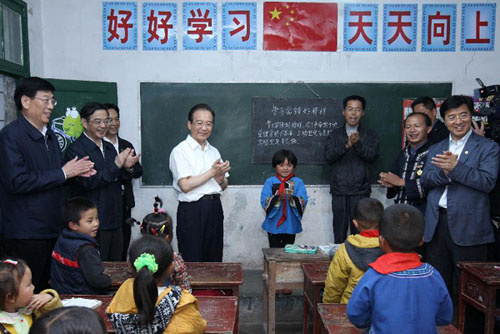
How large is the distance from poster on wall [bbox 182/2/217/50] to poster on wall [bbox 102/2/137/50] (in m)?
0.50

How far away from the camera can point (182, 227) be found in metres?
3.02

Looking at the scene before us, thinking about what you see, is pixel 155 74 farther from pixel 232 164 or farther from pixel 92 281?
pixel 92 281

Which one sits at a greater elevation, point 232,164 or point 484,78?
point 484,78

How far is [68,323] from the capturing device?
981 millimetres

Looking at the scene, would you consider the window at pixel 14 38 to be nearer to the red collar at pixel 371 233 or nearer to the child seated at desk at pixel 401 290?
the red collar at pixel 371 233

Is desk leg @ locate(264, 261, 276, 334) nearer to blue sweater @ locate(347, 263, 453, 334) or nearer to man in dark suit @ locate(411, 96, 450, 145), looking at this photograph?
blue sweater @ locate(347, 263, 453, 334)

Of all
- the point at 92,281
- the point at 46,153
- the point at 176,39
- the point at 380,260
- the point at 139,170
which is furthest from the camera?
the point at 176,39

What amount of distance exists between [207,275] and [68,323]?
1249mm

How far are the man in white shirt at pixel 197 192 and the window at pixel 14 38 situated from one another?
5.20 feet

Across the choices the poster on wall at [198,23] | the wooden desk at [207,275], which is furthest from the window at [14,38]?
the wooden desk at [207,275]

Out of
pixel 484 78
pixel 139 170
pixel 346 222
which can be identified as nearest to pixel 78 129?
pixel 139 170

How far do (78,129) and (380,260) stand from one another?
3.10 meters

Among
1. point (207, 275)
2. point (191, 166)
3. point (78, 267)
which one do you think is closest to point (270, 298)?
point (207, 275)

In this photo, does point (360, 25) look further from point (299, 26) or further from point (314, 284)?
point (314, 284)
